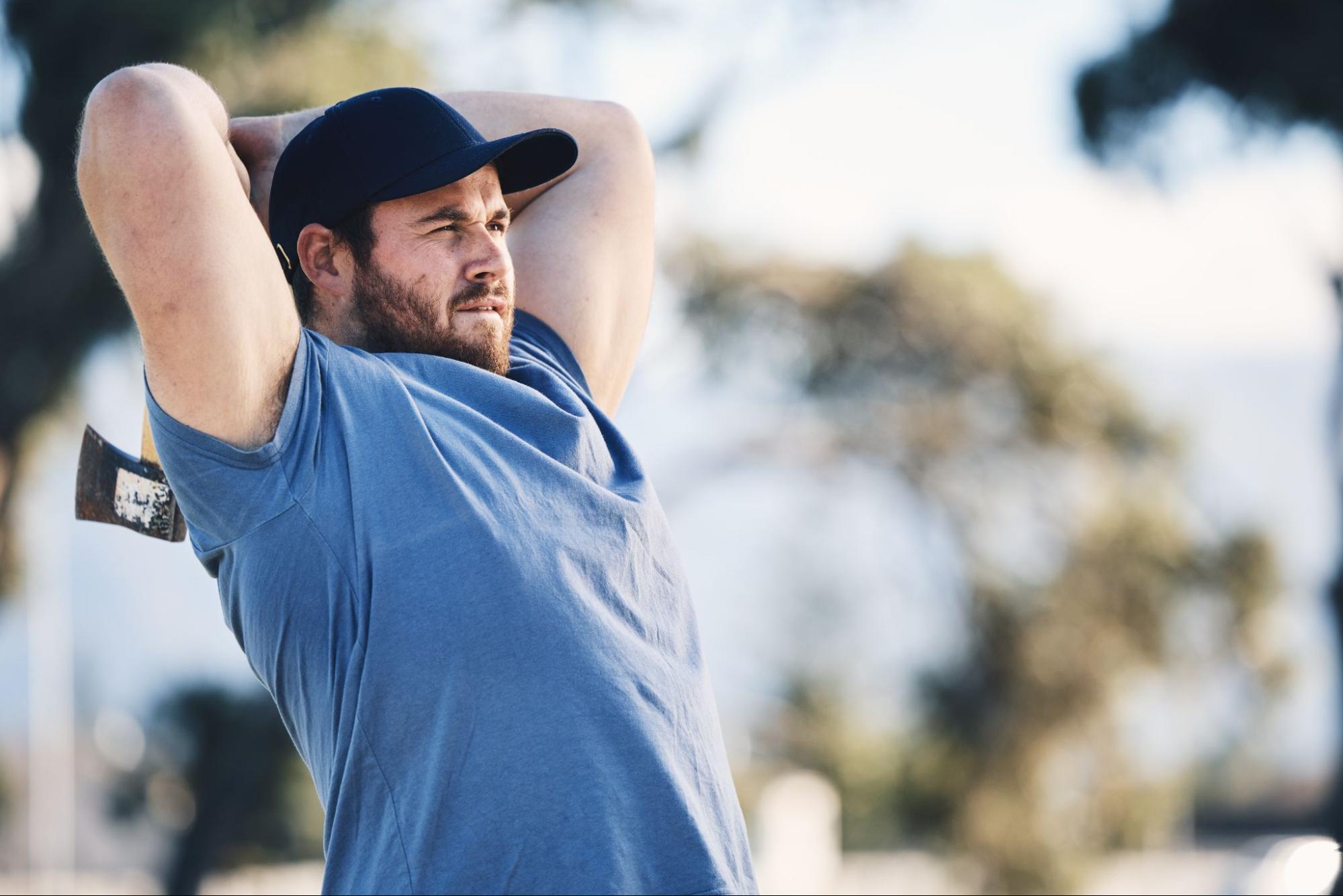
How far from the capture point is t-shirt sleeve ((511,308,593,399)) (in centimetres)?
180

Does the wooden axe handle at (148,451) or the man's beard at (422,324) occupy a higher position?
the man's beard at (422,324)

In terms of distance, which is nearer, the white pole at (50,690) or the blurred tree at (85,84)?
the blurred tree at (85,84)

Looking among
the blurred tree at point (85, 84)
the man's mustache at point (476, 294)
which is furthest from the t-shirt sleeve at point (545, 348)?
the blurred tree at point (85, 84)

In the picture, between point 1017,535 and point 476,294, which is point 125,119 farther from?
point 1017,535

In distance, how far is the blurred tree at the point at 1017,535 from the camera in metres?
10.2

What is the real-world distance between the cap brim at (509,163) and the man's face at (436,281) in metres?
0.03

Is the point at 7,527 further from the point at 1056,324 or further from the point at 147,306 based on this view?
the point at 147,306

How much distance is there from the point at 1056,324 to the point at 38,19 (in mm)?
6756

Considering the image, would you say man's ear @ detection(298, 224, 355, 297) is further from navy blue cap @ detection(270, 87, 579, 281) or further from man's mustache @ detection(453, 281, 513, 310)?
man's mustache @ detection(453, 281, 513, 310)

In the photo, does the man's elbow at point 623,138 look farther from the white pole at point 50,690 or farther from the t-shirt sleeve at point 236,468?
the white pole at point 50,690

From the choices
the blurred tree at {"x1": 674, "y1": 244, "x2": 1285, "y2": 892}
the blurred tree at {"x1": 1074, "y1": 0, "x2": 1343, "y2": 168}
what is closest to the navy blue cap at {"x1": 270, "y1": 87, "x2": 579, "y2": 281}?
the blurred tree at {"x1": 1074, "y1": 0, "x2": 1343, "y2": 168}

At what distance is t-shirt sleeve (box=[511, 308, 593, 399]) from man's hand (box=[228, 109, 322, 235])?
0.33m

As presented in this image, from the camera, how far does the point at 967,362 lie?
10719mm

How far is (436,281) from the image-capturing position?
163cm
